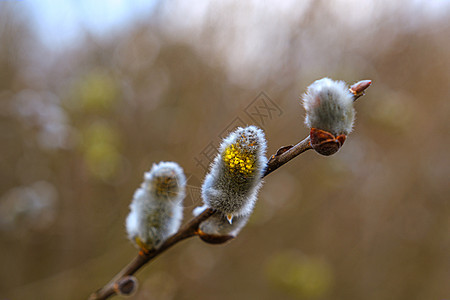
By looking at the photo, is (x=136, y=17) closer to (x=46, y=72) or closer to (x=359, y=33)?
(x=46, y=72)

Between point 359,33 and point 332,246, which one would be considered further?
point 332,246

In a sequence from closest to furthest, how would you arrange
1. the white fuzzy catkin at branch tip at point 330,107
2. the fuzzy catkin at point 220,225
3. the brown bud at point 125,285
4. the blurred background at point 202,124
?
the white fuzzy catkin at branch tip at point 330,107, the fuzzy catkin at point 220,225, the brown bud at point 125,285, the blurred background at point 202,124

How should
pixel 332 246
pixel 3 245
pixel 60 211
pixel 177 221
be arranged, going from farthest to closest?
pixel 332 246
pixel 60 211
pixel 3 245
pixel 177 221

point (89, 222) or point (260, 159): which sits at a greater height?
point (89, 222)

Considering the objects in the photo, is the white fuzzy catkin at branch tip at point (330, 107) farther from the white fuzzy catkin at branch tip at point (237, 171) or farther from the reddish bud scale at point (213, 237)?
the reddish bud scale at point (213, 237)

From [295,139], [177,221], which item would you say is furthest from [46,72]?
[177,221]

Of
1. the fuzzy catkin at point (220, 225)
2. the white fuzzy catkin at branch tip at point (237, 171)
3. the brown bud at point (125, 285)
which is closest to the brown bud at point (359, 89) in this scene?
the white fuzzy catkin at branch tip at point (237, 171)

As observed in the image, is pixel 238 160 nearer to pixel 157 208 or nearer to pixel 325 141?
pixel 325 141

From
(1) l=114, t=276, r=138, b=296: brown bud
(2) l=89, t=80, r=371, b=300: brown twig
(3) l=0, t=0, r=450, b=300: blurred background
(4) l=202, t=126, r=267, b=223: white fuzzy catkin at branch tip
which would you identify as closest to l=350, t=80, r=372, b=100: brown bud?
(2) l=89, t=80, r=371, b=300: brown twig
